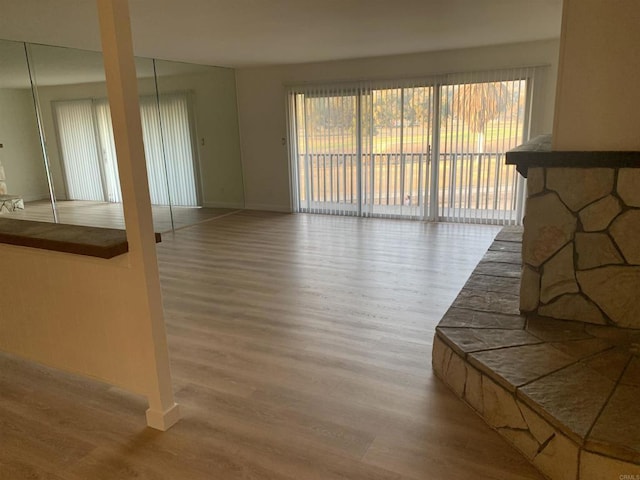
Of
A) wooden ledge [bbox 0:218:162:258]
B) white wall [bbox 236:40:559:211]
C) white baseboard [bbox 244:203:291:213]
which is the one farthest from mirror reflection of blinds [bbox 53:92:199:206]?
wooden ledge [bbox 0:218:162:258]

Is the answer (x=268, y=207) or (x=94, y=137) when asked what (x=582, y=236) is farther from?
(x=268, y=207)

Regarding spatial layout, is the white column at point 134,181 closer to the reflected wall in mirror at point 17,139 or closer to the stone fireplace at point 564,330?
the stone fireplace at point 564,330

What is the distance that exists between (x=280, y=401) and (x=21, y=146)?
146 inches

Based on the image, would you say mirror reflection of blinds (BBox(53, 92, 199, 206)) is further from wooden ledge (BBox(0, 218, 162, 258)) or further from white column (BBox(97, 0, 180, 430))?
white column (BBox(97, 0, 180, 430))

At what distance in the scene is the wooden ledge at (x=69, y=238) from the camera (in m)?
1.93

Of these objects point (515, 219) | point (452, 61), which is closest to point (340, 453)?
point (515, 219)

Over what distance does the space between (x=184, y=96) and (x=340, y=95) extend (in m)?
2.24

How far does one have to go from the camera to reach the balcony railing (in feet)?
19.3

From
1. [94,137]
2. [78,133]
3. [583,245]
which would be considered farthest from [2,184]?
[583,245]

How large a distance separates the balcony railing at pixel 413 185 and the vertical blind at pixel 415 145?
0.01 metres

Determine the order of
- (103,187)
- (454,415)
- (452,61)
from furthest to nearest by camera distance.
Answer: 1. (452,61)
2. (103,187)
3. (454,415)

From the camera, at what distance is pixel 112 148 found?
5.01m

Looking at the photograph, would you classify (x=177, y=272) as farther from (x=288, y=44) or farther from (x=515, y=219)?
(x=515, y=219)

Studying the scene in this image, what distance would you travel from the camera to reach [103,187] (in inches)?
204
